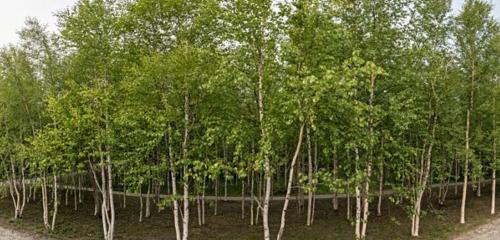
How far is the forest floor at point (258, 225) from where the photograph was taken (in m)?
21.2

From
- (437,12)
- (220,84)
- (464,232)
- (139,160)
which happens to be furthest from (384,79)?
(139,160)

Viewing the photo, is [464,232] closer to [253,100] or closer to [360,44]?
[360,44]

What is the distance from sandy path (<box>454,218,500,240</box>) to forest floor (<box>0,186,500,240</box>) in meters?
0.05

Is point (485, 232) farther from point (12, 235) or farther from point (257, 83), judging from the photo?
point (12, 235)

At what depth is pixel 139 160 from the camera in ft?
54.9

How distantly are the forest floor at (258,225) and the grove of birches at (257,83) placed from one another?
1013mm

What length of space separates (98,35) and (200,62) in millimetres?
6327

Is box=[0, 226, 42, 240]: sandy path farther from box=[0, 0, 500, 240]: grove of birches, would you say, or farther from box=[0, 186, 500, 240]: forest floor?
box=[0, 0, 500, 240]: grove of birches

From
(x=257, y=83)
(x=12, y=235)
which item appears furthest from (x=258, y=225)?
(x=12, y=235)

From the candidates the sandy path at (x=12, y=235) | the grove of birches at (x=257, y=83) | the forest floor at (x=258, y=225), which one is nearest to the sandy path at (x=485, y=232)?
the forest floor at (x=258, y=225)

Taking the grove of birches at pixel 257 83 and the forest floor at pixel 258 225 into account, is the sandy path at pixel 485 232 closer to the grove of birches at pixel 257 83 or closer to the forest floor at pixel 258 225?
the forest floor at pixel 258 225

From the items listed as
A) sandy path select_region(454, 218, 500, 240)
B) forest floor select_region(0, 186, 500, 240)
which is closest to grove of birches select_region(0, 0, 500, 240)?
forest floor select_region(0, 186, 500, 240)

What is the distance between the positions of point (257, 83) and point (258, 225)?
12567 mm

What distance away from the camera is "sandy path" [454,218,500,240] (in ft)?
64.1
